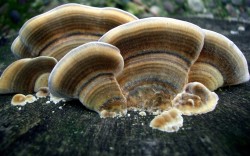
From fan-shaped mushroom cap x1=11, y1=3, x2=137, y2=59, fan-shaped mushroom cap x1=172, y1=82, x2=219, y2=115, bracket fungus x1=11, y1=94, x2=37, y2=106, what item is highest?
fan-shaped mushroom cap x1=11, y1=3, x2=137, y2=59

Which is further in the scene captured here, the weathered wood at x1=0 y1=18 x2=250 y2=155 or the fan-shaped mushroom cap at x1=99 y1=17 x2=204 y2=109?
the fan-shaped mushroom cap at x1=99 y1=17 x2=204 y2=109

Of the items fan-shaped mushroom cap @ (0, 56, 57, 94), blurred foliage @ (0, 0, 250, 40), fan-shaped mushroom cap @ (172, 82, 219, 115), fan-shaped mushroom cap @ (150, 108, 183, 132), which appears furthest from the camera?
blurred foliage @ (0, 0, 250, 40)

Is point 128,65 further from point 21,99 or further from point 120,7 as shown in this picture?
point 120,7

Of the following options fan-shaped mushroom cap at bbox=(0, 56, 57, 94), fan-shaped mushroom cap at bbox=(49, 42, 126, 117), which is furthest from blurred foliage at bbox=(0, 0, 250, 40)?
fan-shaped mushroom cap at bbox=(49, 42, 126, 117)

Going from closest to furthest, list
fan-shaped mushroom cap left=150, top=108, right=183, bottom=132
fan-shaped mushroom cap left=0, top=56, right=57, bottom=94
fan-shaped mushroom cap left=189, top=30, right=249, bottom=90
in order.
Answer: fan-shaped mushroom cap left=150, top=108, right=183, bottom=132 → fan-shaped mushroom cap left=189, top=30, right=249, bottom=90 → fan-shaped mushroom cap left=0, top=56, right=57, bottom=94

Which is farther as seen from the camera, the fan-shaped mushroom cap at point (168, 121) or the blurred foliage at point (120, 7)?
the blurred foliage at point (120, 7)

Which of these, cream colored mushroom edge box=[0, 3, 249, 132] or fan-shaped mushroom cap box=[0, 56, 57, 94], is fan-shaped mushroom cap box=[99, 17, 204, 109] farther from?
fan-shaped mushroom cap box=[0, 56, 57, 94]

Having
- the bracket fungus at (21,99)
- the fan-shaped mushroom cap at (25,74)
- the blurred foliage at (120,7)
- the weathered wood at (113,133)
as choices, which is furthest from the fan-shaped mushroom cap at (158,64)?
the blurred foliage at (120,7)

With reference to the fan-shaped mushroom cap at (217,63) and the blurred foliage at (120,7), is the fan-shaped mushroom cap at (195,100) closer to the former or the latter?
the fan-shaped mushroom cap at (217,63)

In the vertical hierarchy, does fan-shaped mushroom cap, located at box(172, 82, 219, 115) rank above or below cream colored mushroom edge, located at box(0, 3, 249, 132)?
below
